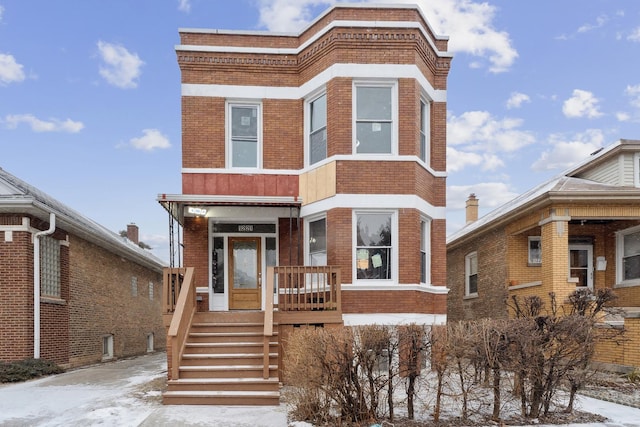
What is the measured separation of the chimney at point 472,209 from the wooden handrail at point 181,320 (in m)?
18.4

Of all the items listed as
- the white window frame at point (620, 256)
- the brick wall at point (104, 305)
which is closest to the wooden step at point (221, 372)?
the brick wall at point (104, 305)

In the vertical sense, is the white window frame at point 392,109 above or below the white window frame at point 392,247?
above

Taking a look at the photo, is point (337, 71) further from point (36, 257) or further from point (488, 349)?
point (36, 257)

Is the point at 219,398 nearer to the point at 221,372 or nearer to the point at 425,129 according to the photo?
the point at 221,372

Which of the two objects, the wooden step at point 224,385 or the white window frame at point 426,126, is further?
the white window frame at point 426,126

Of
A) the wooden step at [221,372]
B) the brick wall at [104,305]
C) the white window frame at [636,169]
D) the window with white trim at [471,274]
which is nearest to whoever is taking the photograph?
the wooden step at [221,372]

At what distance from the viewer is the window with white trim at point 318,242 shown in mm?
12414

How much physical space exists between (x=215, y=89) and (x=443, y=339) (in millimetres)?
8923

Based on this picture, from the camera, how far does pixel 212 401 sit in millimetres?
8406

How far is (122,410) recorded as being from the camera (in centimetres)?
792

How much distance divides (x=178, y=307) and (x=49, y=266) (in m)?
5.50

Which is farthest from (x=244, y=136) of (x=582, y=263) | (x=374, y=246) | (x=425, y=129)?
(x=582, y=263)

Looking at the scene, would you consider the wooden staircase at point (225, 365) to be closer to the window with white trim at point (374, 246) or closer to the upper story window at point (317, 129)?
the window with white trim at point (374, 246)

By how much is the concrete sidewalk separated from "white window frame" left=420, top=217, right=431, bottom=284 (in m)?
5.68
